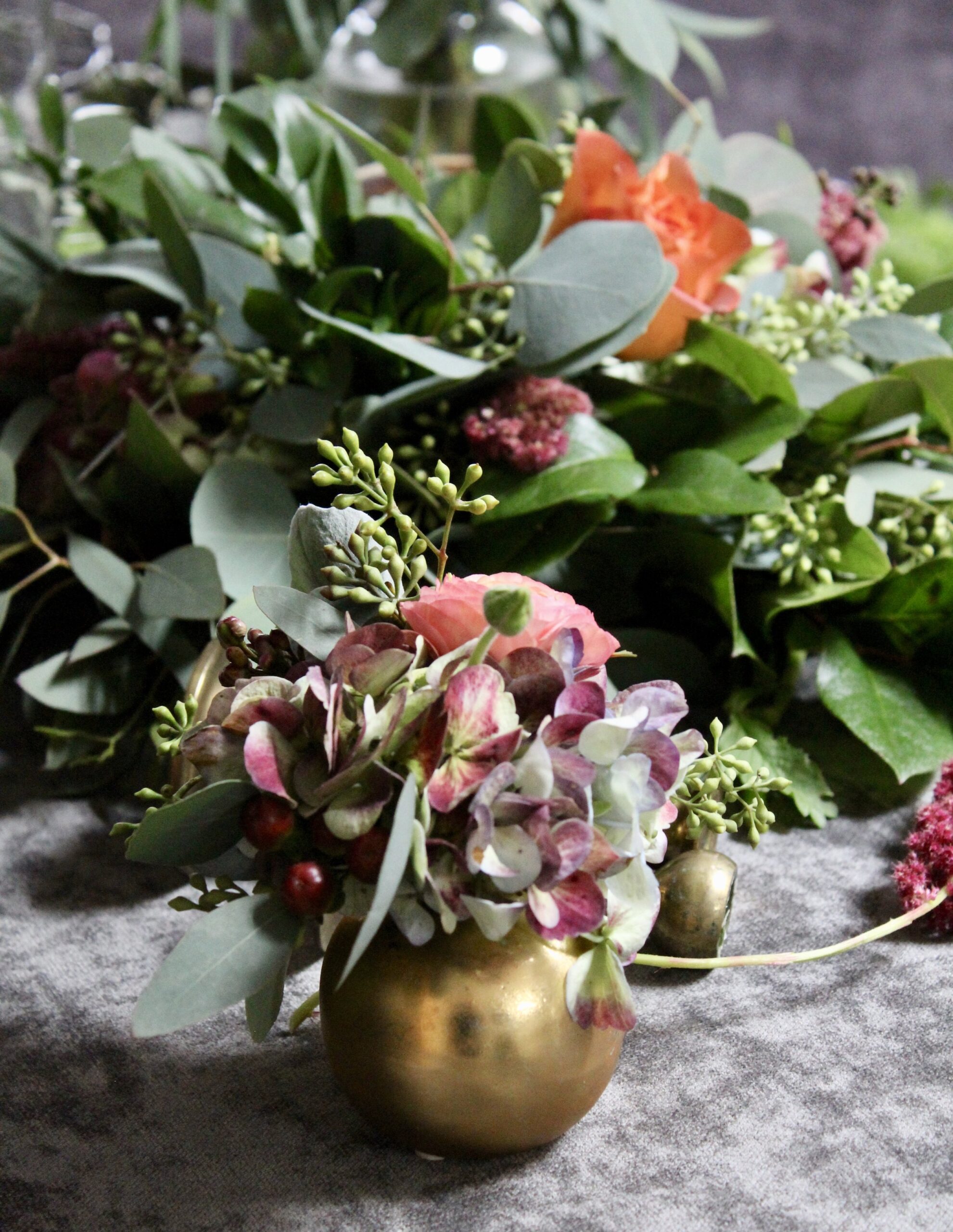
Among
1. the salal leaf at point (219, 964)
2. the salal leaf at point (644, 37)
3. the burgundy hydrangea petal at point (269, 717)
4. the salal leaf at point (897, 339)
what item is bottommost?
the salal leaf at point (219, 964)

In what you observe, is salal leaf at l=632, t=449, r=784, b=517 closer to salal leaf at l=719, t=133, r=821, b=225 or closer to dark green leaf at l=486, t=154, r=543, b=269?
dark green leaf at l=486, t=154, r=543, b=269

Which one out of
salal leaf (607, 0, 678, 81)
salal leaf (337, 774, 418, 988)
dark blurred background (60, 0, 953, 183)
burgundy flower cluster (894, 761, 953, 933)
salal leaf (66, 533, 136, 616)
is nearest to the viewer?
salal leaf (337, 774, 418, 988)

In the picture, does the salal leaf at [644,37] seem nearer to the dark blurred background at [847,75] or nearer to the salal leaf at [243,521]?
the salal leaf at [243,521]

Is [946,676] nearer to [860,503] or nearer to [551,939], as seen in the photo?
[860,503]

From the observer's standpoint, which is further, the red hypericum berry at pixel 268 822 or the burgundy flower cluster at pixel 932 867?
the burgundy flower cluster at pixel 932 867

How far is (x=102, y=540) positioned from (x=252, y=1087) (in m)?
0.31

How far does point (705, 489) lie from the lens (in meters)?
0.54

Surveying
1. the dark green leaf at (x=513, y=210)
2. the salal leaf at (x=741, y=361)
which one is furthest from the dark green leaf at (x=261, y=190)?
the salal leaf at (x=741, y=361)

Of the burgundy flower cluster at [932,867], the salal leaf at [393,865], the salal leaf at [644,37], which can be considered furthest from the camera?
the salal leaf at [644,37]

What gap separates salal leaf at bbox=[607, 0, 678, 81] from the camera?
683mm

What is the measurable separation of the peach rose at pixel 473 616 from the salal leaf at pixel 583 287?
203mm

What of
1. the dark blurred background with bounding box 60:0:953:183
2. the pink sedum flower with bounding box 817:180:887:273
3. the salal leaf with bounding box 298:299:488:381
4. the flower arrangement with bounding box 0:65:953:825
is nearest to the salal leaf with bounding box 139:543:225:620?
the flower arrangement with bounding box 0:65:953:825

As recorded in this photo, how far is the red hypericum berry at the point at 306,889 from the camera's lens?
330 millimetres

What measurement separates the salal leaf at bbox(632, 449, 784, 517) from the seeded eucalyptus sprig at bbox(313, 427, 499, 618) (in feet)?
0.60
